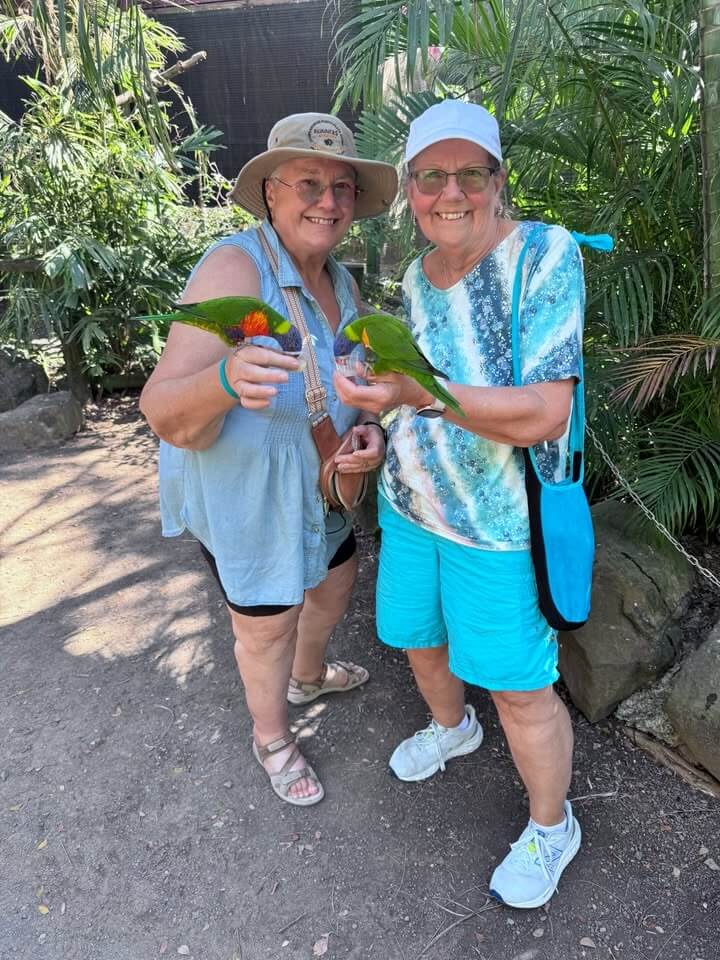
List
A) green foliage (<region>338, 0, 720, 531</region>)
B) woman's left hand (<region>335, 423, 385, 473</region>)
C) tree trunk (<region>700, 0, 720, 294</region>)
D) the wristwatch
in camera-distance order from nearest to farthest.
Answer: the wristwatch
woman's left hand (<region>335, 423, 385, 473</region>)
tree trunk (<region>700, 0, 720, 294</region>)
green foliage (<region>338, 0, 720, 531</region>)

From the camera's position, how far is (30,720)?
2.66m

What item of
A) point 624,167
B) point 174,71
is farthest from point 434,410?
point 174,71

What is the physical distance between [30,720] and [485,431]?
86.5 inches

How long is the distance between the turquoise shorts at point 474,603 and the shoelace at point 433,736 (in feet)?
1.89

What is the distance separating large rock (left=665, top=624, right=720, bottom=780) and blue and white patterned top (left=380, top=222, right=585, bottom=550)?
990 millimetres

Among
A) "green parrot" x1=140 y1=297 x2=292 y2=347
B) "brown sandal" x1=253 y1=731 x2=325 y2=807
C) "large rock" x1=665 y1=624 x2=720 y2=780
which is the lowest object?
"brown sandal" x1=253 y1=731 x2=325 y2=807

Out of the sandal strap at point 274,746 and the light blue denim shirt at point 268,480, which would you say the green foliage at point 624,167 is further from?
the sandal strap at point 274,746

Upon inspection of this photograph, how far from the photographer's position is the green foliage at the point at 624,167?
2.39 m

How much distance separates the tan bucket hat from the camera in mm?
1685

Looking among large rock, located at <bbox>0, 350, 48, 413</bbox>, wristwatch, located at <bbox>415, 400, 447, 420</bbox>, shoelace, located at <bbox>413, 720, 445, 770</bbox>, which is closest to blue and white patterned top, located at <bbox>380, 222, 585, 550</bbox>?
wristwatch, located at <bbox>415, 400, 447, 420</bbox>

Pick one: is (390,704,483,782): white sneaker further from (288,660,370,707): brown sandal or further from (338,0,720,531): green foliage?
(338,0,720,531): green foliage

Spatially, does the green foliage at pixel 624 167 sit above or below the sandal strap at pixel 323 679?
above

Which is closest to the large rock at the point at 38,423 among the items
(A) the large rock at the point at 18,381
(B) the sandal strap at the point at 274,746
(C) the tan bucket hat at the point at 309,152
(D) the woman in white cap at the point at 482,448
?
(A) the large rock at the point at 18,381

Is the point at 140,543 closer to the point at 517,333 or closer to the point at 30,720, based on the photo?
the point at 30,720
